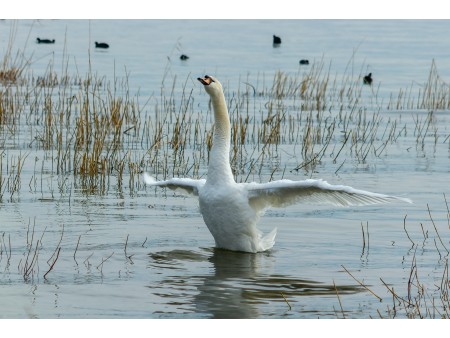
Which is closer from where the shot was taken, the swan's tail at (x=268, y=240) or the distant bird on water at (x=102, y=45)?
the swan's tail at (x=268, y=240)

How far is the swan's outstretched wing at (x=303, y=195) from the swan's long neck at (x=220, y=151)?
245 millimetres

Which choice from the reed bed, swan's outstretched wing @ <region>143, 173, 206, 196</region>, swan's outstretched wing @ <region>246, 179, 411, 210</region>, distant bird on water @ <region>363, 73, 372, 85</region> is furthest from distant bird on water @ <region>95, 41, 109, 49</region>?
swan's outstretched wing @ <region>246, 179, 411, 210</region>

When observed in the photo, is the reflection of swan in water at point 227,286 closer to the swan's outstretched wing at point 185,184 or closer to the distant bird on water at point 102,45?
the swan's outstretched wing at point 185,184

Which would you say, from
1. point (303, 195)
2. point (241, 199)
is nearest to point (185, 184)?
point (241, 199)

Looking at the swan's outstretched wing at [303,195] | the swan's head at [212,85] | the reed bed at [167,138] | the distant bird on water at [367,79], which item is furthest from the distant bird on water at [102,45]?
the swan's outstretched wing at [303,195]

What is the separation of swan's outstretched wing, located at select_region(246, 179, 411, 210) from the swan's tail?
0.94 feet

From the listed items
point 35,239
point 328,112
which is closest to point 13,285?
point 35,239

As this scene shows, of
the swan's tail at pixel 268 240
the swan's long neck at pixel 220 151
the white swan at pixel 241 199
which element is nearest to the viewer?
the white swan at pixel 241 199

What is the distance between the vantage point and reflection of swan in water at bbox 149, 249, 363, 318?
7.63 metres

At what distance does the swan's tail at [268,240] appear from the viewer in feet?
31.7

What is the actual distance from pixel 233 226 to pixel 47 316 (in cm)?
249

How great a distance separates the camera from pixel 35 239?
9.80 m

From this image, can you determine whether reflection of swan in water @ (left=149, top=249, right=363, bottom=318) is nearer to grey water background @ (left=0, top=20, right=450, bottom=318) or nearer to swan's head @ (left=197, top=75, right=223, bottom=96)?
grey water background @ (left=0, top=20, right=450, bottom=318)
